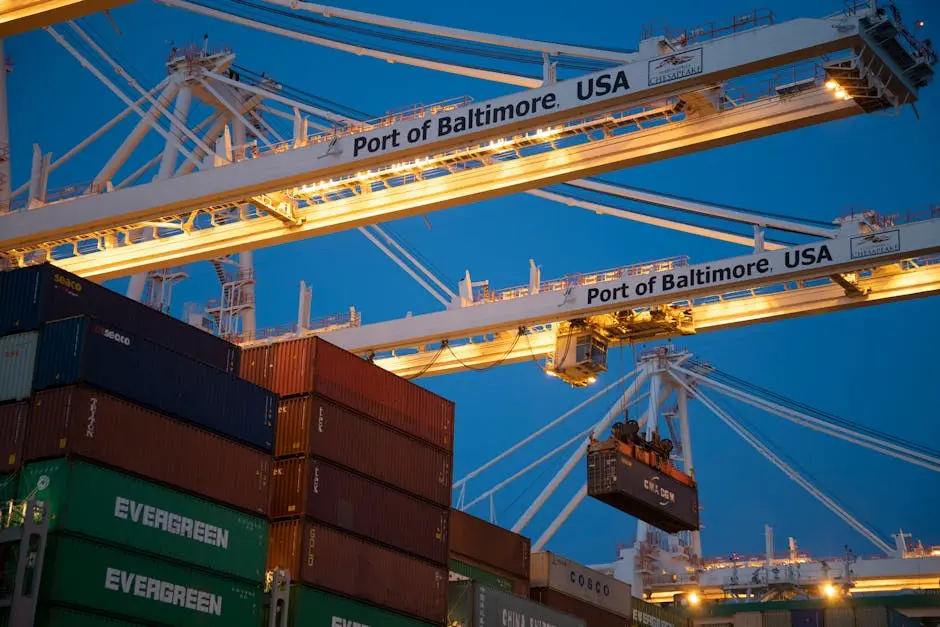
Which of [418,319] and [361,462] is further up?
[418,319]

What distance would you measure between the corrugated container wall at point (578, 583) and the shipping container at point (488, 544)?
1.17 m

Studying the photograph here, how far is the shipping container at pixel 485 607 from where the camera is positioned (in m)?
29.4

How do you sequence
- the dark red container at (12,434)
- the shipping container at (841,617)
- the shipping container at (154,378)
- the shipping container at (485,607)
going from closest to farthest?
the dark red container at (12,434)
the shipping container at (154,378)
the shipping container at (485,607)
the shipping container at (841,617)

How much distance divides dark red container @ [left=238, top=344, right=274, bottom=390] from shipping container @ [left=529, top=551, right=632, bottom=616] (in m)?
10.9

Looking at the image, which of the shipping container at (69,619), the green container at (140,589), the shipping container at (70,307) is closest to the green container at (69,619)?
the shipping container at (69,619)

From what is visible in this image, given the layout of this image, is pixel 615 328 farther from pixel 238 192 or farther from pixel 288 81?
pixel 288 81

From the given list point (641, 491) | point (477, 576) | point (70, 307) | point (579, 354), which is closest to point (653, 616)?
point (477, 576)

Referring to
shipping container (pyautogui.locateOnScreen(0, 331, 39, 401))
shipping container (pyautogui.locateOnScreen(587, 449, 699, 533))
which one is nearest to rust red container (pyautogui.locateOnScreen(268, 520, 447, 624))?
shipping container (pyautogui.locateOnScreen(587, 449, 699, 533))

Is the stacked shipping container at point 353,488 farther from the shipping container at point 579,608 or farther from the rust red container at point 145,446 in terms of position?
the shipping container at point 579,608

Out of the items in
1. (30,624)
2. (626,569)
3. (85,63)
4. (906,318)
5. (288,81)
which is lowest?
(30,624)

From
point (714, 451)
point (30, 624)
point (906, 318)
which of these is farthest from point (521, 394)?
point (30, 624)

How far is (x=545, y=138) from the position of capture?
1074 inches

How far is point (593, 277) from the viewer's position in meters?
33.7

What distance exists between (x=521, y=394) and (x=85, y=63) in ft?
354
